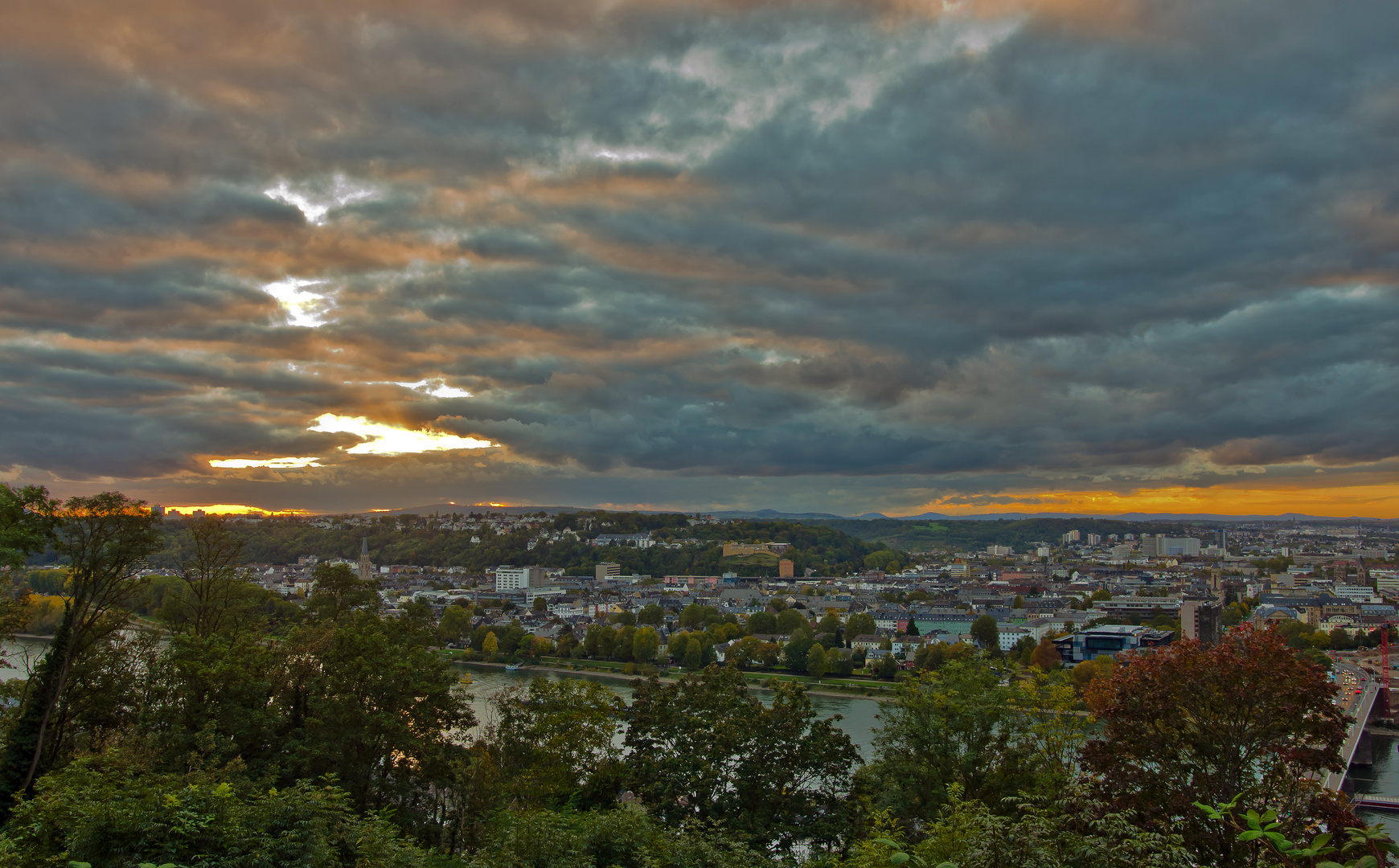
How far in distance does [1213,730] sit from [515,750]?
8.74 meters

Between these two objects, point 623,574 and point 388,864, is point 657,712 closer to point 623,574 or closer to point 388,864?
point 388,864

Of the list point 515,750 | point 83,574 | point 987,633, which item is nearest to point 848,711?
point 515,750

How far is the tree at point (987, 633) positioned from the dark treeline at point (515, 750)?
42.6 metres

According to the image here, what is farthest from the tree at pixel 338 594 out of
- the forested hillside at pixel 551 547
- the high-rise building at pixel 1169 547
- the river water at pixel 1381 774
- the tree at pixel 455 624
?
the high-rise building at pixel 1169 547

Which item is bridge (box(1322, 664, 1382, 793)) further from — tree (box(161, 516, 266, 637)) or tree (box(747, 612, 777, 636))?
tree (box(747, 612, 777, 636))

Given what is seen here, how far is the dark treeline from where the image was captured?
6316mm

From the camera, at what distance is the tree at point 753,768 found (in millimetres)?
10547

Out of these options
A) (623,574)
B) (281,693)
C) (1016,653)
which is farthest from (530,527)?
(281,693)

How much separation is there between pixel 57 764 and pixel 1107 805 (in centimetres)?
1143

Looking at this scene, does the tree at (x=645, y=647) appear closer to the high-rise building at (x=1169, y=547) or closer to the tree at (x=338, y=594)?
the tree at (x=338, y=594)

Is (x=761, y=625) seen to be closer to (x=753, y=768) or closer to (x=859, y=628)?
(x=859, y=628)

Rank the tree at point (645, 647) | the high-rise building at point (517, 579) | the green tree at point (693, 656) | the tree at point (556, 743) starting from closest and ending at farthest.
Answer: the tree at point (556, 743)
the green tree at point (693, 656)
the tree at point (645, 647)
the high-rise building at point (517, 579)

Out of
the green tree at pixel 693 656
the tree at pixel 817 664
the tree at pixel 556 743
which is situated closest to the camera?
the tree at pixel 556 743

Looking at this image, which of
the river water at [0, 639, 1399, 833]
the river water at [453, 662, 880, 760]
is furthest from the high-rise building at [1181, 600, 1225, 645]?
the river water at [453, 662, 880, 760]
